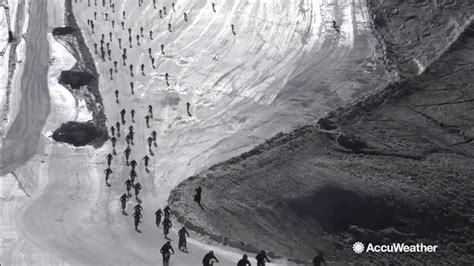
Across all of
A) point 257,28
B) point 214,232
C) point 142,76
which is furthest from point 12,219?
point 257,28

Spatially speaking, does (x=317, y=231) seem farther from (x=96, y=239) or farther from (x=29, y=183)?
(x=29, y=183)

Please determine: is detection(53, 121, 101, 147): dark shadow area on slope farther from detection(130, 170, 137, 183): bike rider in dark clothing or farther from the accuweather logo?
the accuweather logo

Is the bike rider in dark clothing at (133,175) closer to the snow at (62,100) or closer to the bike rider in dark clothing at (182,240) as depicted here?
the bike rider in dark clothing at (182,240)

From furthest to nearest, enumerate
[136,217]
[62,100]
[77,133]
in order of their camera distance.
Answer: [62,100] < [77,133] < [136,217]

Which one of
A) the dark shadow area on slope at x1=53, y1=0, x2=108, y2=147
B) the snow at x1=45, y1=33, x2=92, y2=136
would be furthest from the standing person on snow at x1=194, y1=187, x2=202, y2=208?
the snow at x1=45, y1=33, x2=92, y2=136

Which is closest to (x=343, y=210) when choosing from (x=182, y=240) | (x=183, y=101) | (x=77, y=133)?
(x=182, y=240)

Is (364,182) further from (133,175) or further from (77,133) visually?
(77,133)
